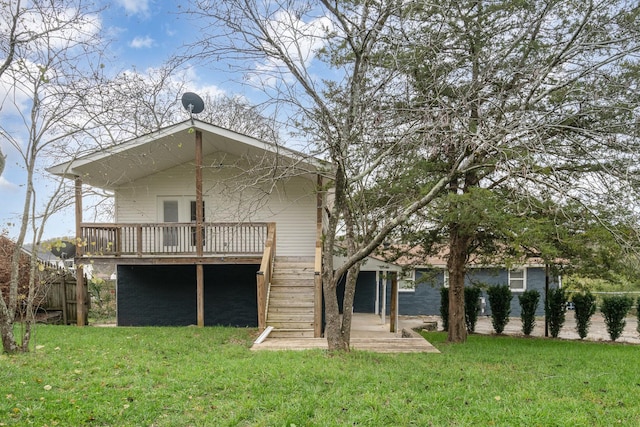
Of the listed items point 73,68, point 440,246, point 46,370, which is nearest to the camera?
point 46,370

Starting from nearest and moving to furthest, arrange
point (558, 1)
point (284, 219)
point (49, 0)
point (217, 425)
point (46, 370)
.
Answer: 1. point (217, 425)
2. point (46, 370)
3. point (49, 0)
4. point (558, 1)
5. point (284, 219)

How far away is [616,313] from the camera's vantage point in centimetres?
1245

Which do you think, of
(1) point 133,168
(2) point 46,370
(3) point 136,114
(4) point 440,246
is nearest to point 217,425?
(2) point 46,370

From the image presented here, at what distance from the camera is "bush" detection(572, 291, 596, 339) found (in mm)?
12656

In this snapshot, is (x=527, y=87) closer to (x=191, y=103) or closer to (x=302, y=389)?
(x=302, y=389)

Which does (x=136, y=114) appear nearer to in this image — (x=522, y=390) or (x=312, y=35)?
(x=312, y=35)

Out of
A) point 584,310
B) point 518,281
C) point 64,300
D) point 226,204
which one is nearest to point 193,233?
point 226,204

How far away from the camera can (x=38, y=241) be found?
6539 mm

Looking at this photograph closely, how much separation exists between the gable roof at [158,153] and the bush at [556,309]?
8591mm

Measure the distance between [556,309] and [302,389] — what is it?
10985 mm

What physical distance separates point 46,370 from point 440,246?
8603 millimetres

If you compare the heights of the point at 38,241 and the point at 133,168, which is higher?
the point at 133,168

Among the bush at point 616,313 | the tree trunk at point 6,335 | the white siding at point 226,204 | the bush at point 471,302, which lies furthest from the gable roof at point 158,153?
the bush at point 616,313

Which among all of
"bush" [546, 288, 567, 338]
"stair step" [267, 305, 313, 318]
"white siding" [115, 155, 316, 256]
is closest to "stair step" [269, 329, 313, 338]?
"stair step" [267, 305, 313, 318]
